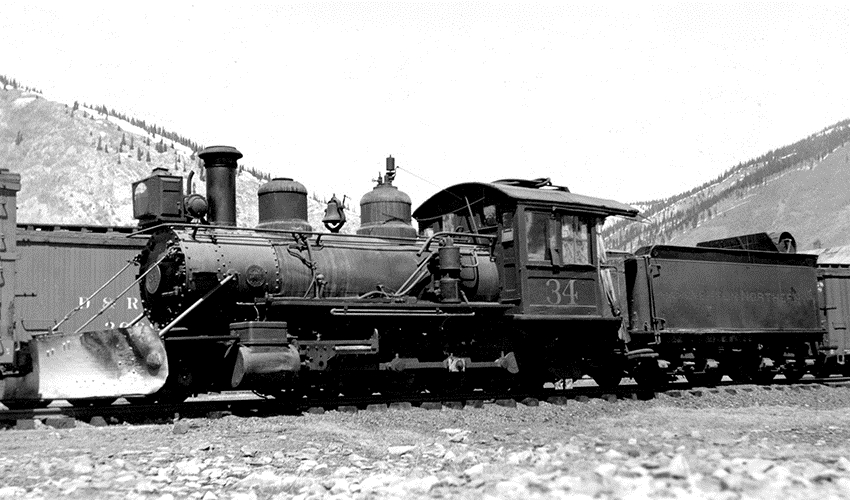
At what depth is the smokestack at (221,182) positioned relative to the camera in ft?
43.1

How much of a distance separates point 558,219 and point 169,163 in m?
42.2

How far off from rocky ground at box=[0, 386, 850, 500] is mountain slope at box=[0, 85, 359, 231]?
34824 millimetres

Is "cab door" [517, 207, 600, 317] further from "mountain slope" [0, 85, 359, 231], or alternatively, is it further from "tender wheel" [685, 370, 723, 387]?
"mountain slope" [0, 85, 359, 231]

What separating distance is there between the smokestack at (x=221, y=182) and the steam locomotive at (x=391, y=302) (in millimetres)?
29

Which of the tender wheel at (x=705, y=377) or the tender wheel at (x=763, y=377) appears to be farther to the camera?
the tender wheel at (x=763, y=377)

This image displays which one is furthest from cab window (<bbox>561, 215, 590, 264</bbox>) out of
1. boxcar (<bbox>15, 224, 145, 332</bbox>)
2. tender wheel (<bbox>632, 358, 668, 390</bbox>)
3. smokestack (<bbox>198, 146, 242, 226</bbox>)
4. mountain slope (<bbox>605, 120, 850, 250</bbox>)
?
mountain slope (<bbox>605, 120, 850, 250</bbox>)

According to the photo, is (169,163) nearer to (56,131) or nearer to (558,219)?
(56,131)

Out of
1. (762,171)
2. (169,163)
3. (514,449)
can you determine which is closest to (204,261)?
(514,449)

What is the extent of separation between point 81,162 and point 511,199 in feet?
136

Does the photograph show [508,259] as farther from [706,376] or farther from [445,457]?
[445,457]

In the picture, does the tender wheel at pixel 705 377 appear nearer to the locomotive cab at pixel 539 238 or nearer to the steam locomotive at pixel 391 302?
the steam locomotive at pixel 391 302

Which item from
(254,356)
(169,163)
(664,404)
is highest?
(169,163)

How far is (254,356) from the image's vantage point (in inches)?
446

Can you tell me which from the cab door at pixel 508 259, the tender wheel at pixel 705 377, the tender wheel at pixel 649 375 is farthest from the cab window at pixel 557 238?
the tender wheel at pixel 705 377
